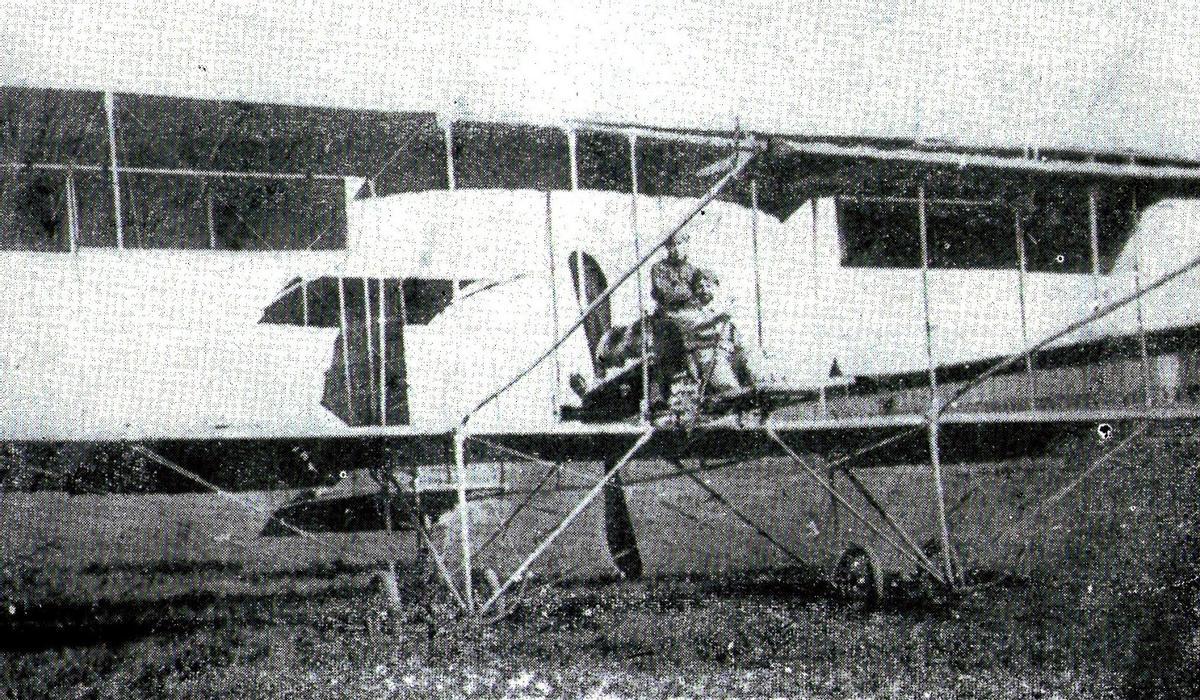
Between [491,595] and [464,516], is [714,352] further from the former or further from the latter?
[491,595]

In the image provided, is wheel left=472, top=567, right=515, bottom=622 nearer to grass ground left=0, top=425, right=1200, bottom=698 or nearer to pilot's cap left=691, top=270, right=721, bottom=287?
grass ground left=0, top=425, right=1200, bottom=698

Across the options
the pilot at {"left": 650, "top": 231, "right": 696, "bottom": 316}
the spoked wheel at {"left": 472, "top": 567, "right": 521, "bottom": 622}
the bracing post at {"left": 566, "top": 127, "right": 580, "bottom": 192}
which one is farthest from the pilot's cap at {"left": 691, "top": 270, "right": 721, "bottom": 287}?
the spoked wheel at {"left": 472, "top": 567, "right": 521, "bottom": 622}

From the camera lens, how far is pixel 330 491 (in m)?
11.6

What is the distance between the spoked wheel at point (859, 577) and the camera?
8.64m

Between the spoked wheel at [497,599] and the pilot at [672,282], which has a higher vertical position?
the pilot at [672,282]

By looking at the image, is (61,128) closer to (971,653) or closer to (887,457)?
(971,653)

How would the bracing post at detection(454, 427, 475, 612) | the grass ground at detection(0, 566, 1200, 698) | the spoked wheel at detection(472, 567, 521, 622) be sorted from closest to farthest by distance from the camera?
the grass ground at detection(0, 566, 1200, 698) < the bracing post at detection(454, 427, 475, 612) < the spoked wheel at detection(472, 567, 521, 622)

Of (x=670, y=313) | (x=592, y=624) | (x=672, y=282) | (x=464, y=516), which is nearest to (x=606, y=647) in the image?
(x=592, y=624)

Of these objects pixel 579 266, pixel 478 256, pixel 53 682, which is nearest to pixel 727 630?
pixel 579 266

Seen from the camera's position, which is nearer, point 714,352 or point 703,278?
point 714,352

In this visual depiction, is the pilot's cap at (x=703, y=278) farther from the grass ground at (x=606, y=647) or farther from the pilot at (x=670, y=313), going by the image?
the grass ground at (x=606, y=647)

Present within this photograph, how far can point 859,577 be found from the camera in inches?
348

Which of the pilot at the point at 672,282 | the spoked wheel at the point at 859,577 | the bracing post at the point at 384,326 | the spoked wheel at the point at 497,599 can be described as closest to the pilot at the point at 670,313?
the pilot at the point at 672,282

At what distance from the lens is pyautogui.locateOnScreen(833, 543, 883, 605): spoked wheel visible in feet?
28.3
